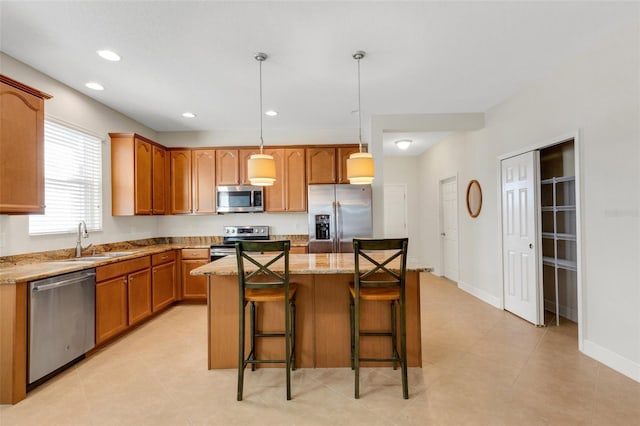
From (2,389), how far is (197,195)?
3136 mm

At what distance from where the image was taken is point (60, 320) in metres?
2.55

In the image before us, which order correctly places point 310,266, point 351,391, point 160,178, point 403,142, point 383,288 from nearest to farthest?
point 351,391, point 383,288, point 310,266, point 160,178, point 403,142

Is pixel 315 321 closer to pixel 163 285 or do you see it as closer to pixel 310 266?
pixel 310 266

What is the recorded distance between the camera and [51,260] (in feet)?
10.2

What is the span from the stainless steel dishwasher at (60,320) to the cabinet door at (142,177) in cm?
147

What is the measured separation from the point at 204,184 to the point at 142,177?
90 centimetres

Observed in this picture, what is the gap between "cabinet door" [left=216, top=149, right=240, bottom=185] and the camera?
489 centimetres

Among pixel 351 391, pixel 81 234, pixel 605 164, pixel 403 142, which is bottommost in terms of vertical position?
pixel 351 391

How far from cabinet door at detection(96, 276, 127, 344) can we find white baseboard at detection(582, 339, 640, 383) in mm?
4538

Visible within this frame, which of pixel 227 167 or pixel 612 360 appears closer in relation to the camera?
pixel 612 360

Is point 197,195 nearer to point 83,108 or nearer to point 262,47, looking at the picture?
point 83,108

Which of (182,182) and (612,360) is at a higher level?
(182,182)

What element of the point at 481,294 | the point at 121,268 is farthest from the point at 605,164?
the point at 121,268

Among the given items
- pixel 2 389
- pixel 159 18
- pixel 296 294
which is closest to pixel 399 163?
pixel 296 294
